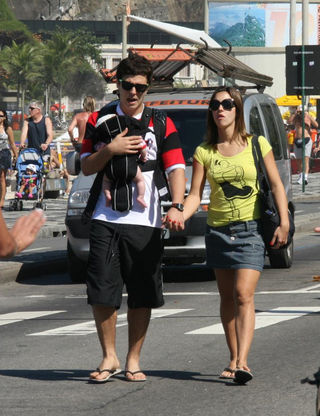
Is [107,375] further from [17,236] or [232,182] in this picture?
[17,236]

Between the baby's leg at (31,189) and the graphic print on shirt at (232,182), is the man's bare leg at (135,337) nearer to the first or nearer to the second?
the graphic print on shirt at (232,182)

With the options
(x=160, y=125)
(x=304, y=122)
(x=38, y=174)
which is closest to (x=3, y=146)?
(x=38, y=174)

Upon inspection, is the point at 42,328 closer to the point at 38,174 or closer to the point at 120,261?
the point at 120,261

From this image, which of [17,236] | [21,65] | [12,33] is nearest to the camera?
[17,236]

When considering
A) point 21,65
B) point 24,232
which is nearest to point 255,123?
point 24,232

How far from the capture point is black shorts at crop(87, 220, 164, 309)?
25.4 feet

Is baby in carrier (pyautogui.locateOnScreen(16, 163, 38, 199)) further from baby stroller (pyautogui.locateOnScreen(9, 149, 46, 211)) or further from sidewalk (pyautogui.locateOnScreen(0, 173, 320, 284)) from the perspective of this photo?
sidewalk (pyautogui.locateOnScreen(0, 173, 320, 284))

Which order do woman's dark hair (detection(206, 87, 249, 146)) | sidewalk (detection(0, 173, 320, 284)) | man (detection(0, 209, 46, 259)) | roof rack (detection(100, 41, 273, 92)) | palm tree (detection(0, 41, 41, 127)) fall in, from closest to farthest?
man (detection(0, 209, 46, 259)) → woman's dark hair (detection(206, 87, 249, 146)) → sidewalk (detection(0, 173, 320, 284)) → roof rack (detection(100, 41, 273, 92)) → palm tree (detection(0, 41, 41, 127))

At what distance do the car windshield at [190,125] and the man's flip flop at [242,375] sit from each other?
264 inches

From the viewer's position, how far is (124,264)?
7812mm

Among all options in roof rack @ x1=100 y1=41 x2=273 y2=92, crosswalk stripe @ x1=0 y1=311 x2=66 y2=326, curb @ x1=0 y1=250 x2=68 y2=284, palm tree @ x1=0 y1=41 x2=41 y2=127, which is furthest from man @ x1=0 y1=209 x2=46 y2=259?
palm tree @ x1=0 y1=41 x2=41 y2=127

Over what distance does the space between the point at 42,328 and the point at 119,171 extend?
3.12 metres

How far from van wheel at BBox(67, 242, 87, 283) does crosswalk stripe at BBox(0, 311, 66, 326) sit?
83.9 inches

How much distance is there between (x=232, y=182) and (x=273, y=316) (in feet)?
10.0
